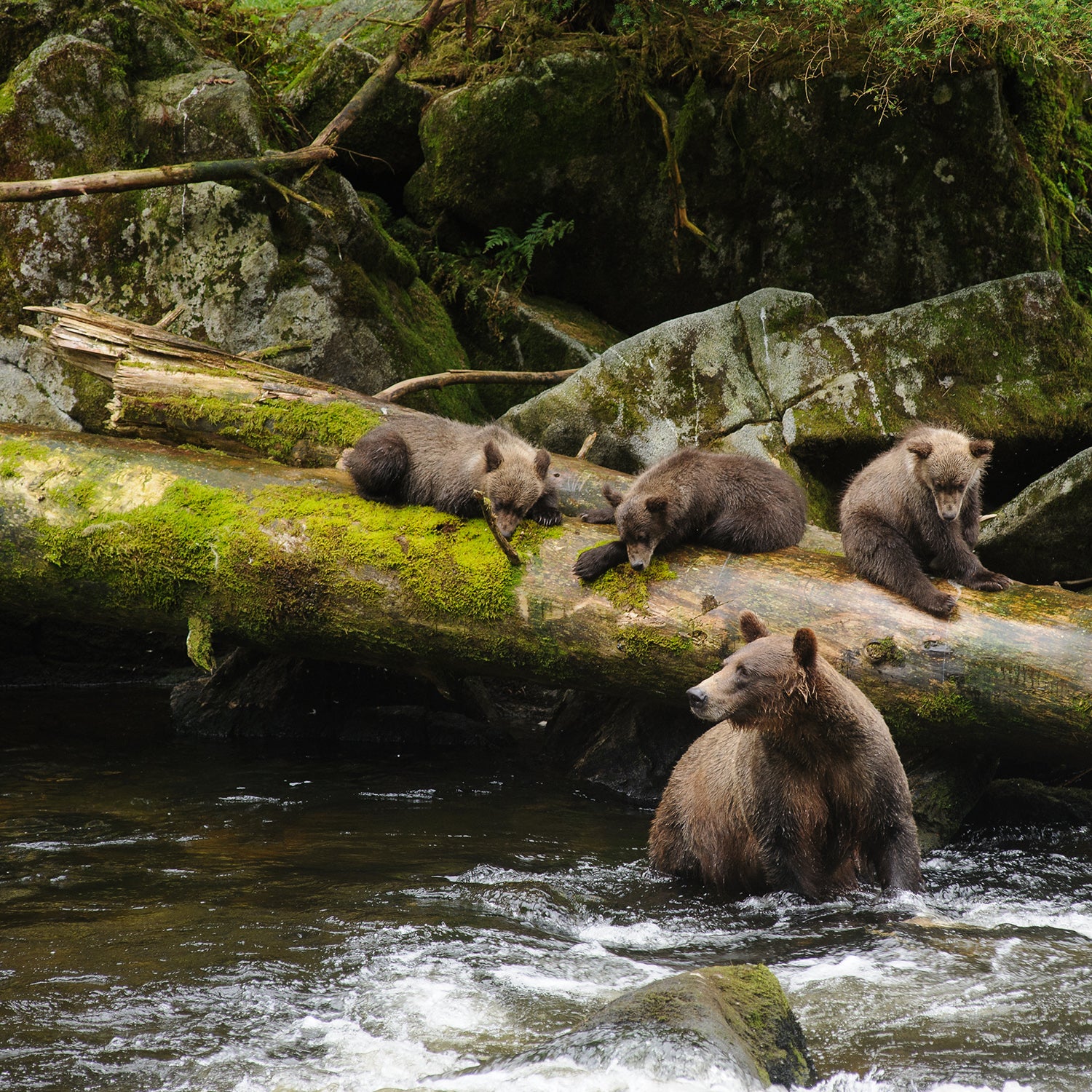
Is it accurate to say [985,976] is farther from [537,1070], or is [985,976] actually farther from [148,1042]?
[148,1042]

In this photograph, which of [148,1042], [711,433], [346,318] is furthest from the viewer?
[346,318]

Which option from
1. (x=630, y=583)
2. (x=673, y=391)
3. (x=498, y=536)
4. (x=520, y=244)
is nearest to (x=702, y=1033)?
(x=630, y=583)

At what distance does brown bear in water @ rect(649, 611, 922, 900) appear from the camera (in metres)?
5.34

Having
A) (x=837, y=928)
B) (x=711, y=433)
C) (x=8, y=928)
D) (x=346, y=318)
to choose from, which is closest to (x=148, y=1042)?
(x=8, y=928)

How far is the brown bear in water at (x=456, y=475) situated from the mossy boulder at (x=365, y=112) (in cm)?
667

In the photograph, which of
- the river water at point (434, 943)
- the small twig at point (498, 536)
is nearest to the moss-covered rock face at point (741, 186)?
the small twig at point (498, 536)

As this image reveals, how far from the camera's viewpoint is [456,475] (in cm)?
802

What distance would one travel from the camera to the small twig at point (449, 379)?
34.1 feet

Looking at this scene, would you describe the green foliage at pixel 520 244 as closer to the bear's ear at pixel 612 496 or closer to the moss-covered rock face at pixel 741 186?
the moss-covered rock face at pixel 741 186

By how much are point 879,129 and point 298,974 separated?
11523 millimetres

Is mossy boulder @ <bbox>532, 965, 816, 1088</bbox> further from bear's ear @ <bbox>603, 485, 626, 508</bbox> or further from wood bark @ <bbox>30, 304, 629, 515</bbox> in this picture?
wood bark @ <bbox>30, 304, 629, 515</bbox>

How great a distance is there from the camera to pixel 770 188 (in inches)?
514

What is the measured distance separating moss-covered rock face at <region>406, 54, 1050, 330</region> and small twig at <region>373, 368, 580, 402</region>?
2754mm

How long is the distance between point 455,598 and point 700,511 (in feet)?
5.92
